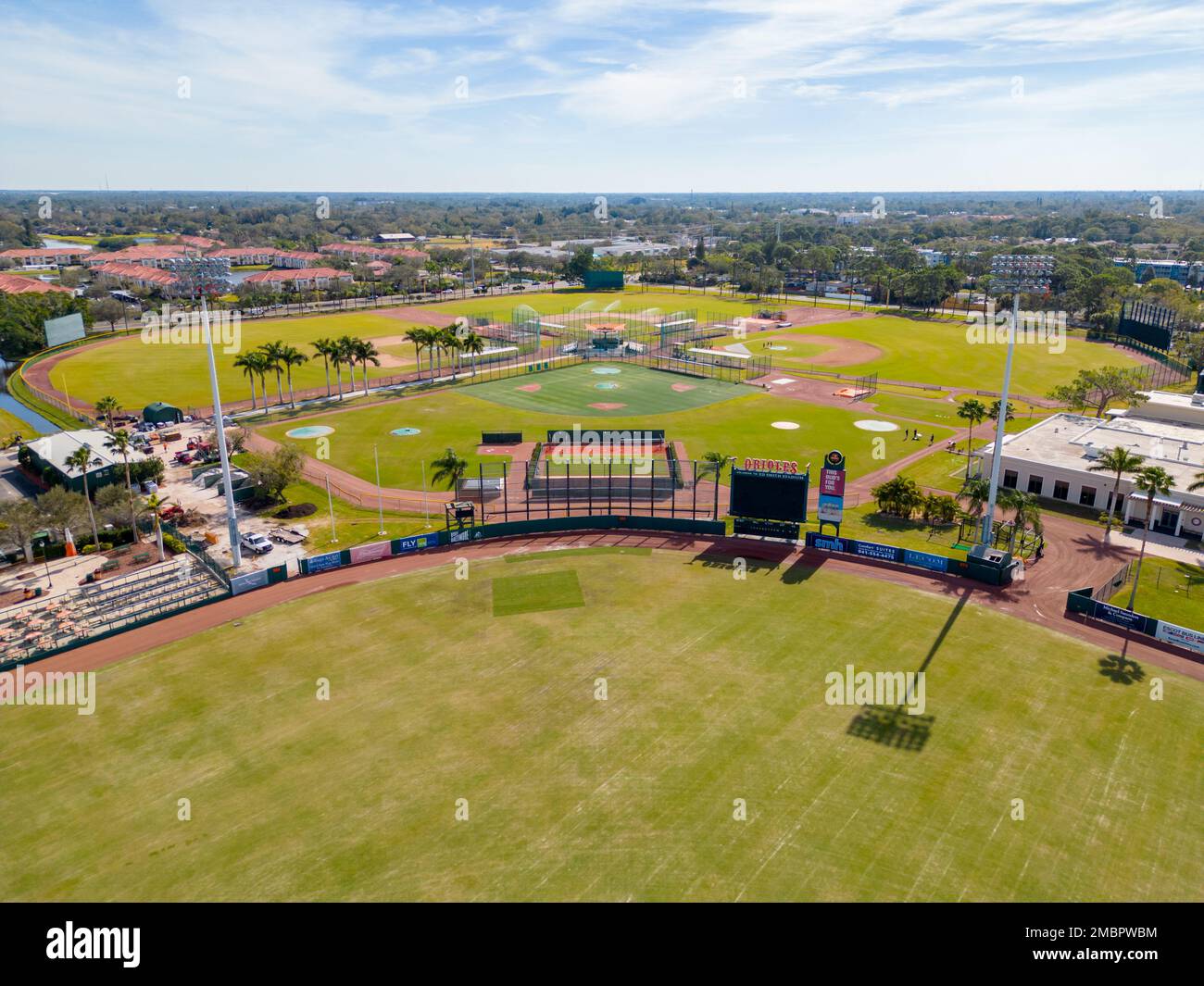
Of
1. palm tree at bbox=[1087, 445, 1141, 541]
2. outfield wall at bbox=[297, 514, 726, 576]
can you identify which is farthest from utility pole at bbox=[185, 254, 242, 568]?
palm tree at bbox=[1087, 445, 1141, 541]

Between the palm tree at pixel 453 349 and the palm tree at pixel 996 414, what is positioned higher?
the palm tree at pixel 453 349

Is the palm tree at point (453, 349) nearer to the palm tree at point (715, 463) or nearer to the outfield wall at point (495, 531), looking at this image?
the palm tree at point (715, 463)

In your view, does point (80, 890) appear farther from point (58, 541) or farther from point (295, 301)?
point (295, 301)

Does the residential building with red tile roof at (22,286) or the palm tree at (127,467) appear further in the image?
the residential building with red tile roof at (22,286)

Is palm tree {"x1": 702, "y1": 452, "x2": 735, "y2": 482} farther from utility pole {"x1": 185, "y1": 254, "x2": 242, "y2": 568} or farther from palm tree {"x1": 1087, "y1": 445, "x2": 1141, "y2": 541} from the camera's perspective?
utility pole {"x1": 185, "y1": 254, "x2": 242, "y2": 568}

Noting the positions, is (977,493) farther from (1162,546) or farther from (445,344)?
(445,344)

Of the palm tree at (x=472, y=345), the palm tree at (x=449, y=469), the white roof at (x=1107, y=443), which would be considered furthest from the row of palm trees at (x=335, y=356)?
the white roof at (x=1107, y=443)
